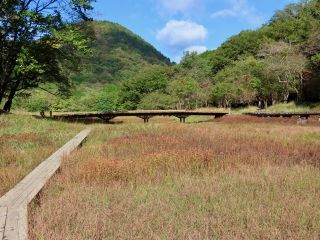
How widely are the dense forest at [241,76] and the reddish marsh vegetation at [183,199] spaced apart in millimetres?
21371

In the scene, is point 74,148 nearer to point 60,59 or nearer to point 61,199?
point 61,199

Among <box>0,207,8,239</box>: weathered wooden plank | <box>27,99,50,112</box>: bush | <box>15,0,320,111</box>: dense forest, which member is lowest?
<box>27,99,50,112</box>: bush

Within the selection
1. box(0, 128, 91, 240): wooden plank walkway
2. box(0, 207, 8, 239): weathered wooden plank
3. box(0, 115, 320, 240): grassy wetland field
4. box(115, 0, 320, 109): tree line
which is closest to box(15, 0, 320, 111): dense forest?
box(115, 0, 320, 109): tree line

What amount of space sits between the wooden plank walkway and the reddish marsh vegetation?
0.19 metres

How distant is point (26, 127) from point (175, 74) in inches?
4741

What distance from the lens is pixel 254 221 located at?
5.57 meters

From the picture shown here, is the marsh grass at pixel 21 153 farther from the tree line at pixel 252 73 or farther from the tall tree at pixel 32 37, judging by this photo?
the tree line at pixel 252 73

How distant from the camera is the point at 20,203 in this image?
5949mm

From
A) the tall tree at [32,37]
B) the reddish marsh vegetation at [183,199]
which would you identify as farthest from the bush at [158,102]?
the reddish marsh vegetation at [183,199]

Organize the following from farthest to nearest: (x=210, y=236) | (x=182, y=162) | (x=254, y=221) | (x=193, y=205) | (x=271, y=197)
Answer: (x=182, y=162) → (x=271, y=197) → (x=193, y=205) → (x=254, y=221) → (x=210, y=236)

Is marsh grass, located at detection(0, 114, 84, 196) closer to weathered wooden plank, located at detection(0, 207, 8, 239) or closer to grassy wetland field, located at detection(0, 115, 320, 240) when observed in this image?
grassy wetland field, located at detection(0, 115, 320, 240)

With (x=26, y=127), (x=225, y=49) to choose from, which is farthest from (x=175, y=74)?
(x=26, y=127)

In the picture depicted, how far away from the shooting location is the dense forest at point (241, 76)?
5906 centimetres

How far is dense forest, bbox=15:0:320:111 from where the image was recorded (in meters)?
59.1
